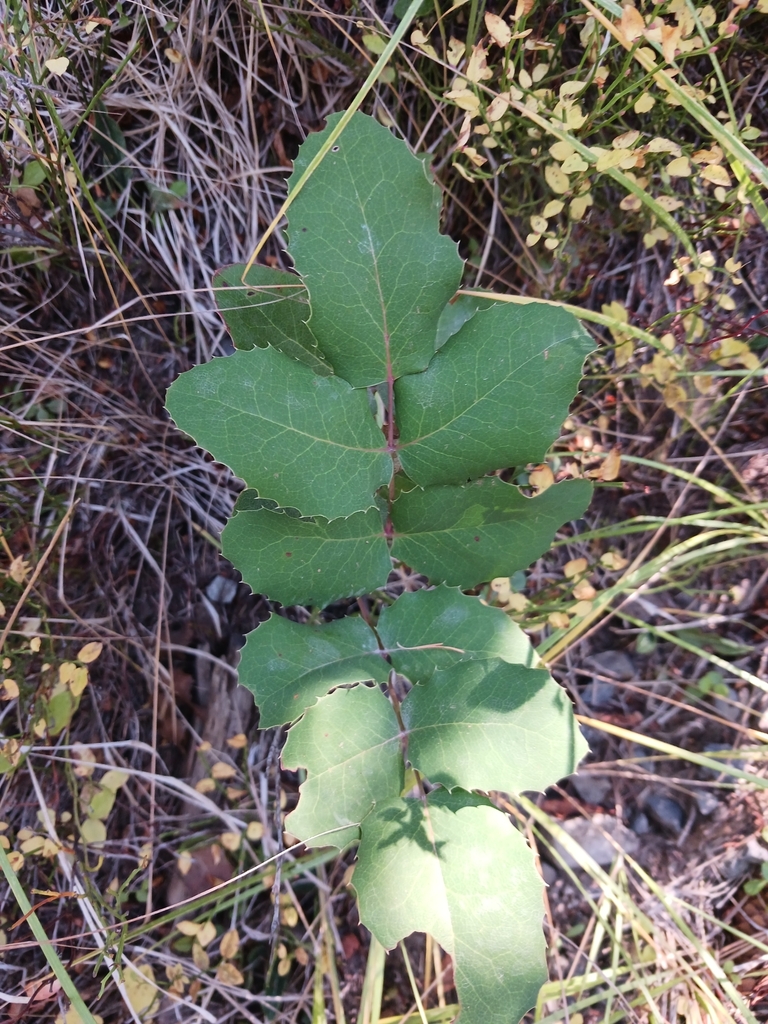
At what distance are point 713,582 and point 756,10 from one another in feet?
4.28

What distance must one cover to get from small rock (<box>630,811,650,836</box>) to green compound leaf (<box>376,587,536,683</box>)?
0.97 m

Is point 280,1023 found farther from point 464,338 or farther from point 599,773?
point 464,338

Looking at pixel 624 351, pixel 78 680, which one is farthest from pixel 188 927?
pixel 624 351

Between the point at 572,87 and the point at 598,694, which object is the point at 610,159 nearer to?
the point at 572,87

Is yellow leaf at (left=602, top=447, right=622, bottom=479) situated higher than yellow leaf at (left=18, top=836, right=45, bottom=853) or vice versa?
yellow leaf at (left=602, top=447, right=622, bottom=479)

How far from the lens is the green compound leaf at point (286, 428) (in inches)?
40.2

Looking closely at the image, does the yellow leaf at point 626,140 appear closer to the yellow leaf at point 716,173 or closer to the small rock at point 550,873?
the yellow leaf at point 716,173

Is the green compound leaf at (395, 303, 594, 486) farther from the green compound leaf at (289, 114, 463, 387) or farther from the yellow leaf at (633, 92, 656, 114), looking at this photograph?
the yellow leaf at (633, 92, 656, 114)

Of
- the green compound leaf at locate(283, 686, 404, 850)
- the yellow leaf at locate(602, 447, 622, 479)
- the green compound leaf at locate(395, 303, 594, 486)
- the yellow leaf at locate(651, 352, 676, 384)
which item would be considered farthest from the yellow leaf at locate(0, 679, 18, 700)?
the yellow leaf at locate(651, 352, 676, 384)

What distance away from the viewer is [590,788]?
189cm

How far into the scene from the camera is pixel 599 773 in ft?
6.00

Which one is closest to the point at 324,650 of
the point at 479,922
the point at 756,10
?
the point at 479,922

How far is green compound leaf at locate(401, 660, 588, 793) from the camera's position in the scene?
3.51 feet

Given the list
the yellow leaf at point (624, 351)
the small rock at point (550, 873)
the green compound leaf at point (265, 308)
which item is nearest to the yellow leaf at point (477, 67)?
the green compound leaf at point (265, 308)
